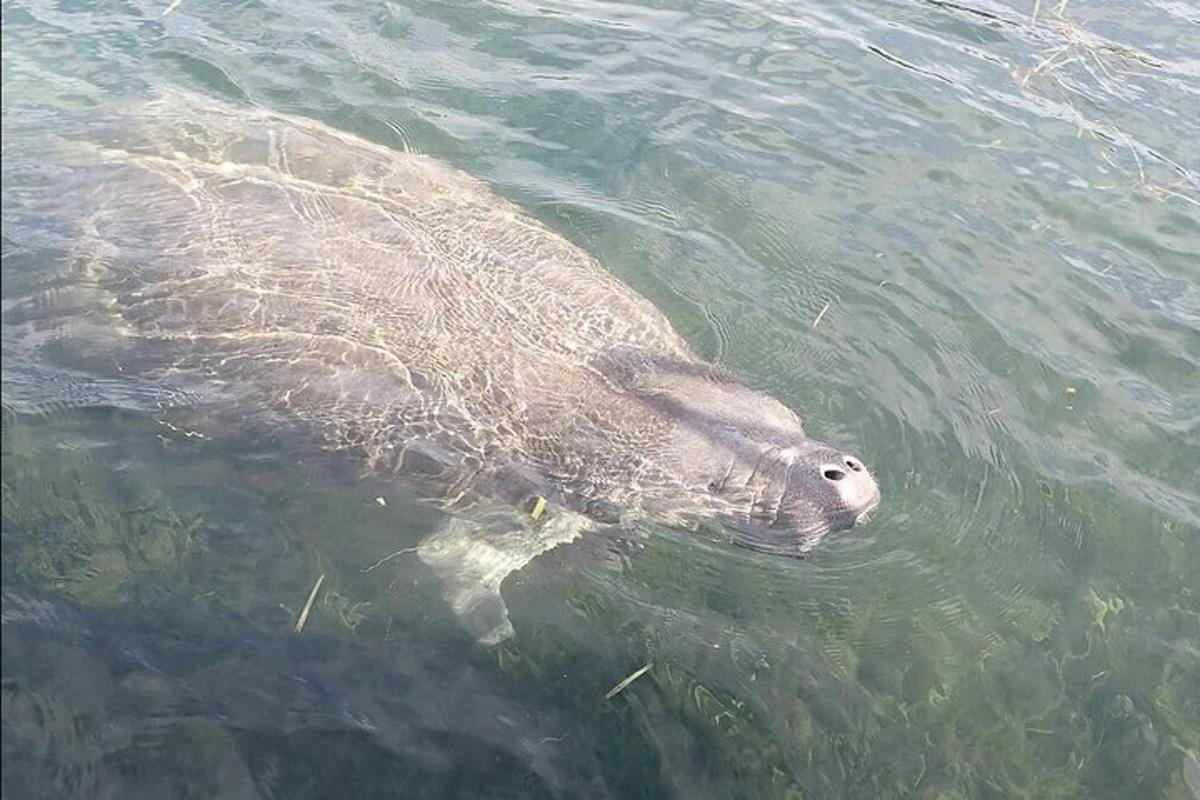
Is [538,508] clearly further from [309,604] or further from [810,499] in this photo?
[810,499]

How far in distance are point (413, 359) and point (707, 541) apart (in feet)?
7.19

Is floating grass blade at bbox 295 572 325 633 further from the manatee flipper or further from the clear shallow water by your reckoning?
the manatee flipper

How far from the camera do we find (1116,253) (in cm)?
977

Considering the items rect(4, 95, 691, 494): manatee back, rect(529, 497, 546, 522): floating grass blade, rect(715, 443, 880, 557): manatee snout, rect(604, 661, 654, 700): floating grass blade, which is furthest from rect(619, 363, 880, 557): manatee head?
rect(604, 661, 654, 700): floating grass blade

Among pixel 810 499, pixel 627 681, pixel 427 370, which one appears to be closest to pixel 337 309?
pixel 427 370

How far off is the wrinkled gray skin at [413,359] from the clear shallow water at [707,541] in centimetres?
45

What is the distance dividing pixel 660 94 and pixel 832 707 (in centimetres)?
664

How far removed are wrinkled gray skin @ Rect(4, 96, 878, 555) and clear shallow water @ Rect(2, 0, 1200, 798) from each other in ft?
1.46

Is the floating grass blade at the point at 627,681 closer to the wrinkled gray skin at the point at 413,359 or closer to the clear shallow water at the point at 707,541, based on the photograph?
the clear shallow water at the point at 707,541

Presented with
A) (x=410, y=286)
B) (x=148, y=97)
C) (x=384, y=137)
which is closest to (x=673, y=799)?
(x=410, y=286)

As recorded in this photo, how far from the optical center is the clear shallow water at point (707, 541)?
20.2 ft

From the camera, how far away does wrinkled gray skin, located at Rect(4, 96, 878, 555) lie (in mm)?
6742

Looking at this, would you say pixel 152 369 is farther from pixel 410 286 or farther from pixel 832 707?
pixel 832 707

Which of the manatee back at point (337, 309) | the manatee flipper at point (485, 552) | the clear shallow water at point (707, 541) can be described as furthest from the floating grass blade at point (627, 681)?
the manatee back at point (337, 309)
